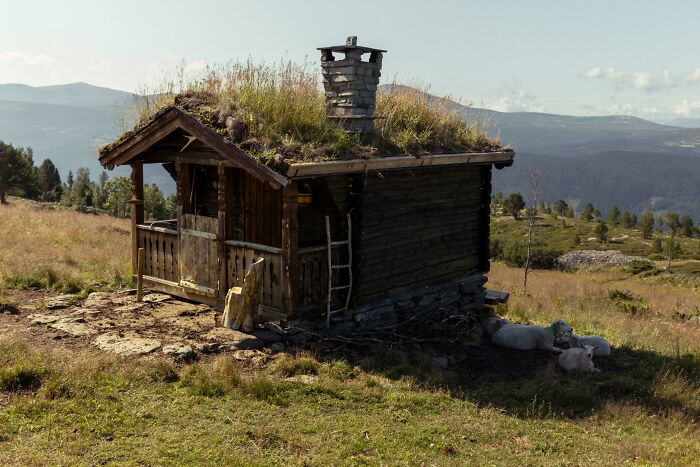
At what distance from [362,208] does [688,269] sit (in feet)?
152

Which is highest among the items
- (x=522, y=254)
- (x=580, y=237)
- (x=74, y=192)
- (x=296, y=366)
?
(x=296, y=366)

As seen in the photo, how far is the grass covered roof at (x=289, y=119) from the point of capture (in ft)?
34.0

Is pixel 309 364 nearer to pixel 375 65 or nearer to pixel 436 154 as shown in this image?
pixel 436 154

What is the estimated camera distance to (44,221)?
2403 cm

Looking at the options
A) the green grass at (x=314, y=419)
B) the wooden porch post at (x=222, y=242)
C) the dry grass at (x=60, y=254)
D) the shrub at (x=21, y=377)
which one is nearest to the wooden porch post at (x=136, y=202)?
the dry grass at (x=60, y=254)

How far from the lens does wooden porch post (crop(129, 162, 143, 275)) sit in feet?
42.4

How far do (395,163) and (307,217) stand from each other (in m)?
1.98

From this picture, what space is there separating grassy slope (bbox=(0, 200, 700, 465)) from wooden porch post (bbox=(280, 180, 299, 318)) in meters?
1.25

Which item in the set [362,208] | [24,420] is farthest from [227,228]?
[24,420]

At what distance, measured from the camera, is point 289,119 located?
11.0 m

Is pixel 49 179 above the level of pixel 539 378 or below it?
above

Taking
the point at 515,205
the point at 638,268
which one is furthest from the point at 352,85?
the point at 515,205

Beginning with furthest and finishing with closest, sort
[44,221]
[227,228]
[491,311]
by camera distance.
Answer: [44,221] → [491,311] → [227,228]

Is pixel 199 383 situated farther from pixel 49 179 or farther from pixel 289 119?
pixel 49 179
